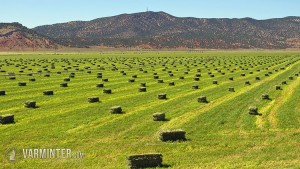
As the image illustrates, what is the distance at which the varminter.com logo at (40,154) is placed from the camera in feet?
63.1

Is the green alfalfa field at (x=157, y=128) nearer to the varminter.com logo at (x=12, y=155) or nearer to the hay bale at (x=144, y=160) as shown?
the varminter.com logo at (x=12, y=155)

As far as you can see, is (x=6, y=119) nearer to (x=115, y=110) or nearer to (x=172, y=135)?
(x=115, y=110)

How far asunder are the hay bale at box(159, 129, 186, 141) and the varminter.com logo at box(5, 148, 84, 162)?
427 centimetres

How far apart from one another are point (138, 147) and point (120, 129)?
12.9 ft

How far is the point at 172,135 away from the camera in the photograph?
21969 mm

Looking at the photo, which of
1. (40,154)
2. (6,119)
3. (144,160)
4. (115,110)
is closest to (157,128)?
(115,110)

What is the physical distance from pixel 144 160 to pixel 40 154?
16.9ft

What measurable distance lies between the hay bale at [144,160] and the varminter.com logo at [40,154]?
2922 millimetres

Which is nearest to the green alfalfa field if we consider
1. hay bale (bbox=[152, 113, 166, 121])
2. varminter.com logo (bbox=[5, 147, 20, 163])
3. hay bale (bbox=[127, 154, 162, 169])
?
varminter.com logo (bbox=[5, 147, 20, 163])

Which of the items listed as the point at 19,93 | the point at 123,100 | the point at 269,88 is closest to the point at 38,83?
the point at 19,93

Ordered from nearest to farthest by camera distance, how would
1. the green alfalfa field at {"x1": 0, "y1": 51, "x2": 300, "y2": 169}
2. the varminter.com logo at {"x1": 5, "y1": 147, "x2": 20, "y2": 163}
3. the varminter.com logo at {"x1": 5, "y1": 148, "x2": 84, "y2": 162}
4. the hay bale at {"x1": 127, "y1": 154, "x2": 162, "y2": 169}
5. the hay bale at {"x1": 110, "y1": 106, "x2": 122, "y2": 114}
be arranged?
the hay bale at {"x1": 127, "y1": 154, "x2": 162, "y2": 169}
the varminter.com logo at {"x1": 5, "y1": 147, "x2": 20, "y2": 163}
the green alfalfa field at {"x1": 0, "y1": 51, "x2": 300, "y2": 169}
the varminter.com logo at {"x1": 5, "y1": 148, "x2": 84, "y2": 162}
the hay bale at {"x1": 110, "y1": 106, "x2": 122, "y2": 114}

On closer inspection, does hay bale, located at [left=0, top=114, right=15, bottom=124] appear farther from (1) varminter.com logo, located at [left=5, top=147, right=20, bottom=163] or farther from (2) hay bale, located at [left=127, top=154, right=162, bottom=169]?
(2) hay bale, located at [left=127, top=154, right=162, bottom=169]

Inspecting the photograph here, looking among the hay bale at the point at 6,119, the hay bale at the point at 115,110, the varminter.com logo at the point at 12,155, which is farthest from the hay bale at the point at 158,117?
the varminter.com logo at the point at 12,155

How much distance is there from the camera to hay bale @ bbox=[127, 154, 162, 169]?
1739cm
